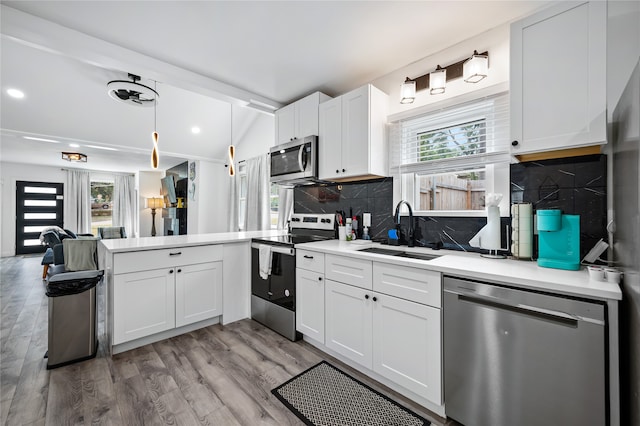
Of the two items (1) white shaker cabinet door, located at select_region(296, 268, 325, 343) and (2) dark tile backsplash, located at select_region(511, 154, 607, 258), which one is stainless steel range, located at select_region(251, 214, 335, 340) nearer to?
(1) white shaker cabinet door, located at select_region(296, 268, 325, 343)

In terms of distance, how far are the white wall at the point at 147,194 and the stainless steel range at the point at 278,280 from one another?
6900mm

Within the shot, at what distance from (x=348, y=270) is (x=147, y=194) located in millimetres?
8319

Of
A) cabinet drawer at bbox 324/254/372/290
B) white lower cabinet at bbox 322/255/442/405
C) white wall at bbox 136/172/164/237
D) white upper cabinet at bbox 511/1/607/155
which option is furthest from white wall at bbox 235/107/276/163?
white wall at bbox 136/172/164/237

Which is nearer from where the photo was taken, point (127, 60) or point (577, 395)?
point (577, 395)

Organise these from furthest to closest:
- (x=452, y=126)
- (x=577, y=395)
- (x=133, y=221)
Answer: (x=133, y=221) < (x=452, y=126) < (x=577, y=395)

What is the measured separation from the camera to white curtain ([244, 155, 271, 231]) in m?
4.78

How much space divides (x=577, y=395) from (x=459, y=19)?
7.63 feet

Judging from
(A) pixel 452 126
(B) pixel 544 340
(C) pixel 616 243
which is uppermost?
(A) pixel 452 126

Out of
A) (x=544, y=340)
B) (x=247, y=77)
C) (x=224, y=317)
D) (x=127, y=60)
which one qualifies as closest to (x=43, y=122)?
(x=127, y=60)

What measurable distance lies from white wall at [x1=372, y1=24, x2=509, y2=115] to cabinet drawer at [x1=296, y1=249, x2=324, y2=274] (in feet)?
5.18

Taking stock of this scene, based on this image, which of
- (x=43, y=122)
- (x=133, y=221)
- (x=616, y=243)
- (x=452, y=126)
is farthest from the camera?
(x=133, y=221)

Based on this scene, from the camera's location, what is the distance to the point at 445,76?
7.26 ft

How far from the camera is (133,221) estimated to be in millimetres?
9000

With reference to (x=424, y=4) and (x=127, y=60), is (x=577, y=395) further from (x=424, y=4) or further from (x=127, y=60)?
(x=127, y=60)
